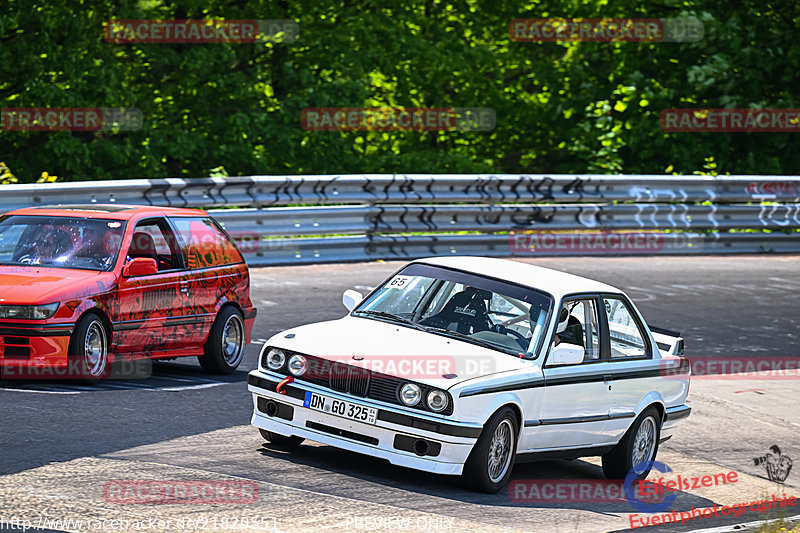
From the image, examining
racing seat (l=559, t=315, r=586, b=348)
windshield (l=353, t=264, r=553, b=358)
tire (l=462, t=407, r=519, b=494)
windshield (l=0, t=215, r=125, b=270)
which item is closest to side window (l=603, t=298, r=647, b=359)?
racing seat (l=559, t=315, r=586, b=348)

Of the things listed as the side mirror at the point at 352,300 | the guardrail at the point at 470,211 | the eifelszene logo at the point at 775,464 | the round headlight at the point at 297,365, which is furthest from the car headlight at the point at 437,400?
the guardrail at the point at 470,211

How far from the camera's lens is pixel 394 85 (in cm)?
2605

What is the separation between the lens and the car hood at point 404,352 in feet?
26.2

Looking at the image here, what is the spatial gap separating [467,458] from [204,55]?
15920 millimetres

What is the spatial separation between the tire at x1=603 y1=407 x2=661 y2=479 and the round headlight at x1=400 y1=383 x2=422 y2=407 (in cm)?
199

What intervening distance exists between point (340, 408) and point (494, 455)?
1.01 meters

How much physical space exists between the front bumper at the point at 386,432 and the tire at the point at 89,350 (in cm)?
228

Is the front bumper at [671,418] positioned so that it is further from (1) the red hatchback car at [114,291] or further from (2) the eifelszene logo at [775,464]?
(1) the red hatchback car at [114,291]

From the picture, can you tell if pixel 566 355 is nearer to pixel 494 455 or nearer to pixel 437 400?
pixel 494 455

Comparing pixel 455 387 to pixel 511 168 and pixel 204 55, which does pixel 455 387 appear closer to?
pixel 204 55

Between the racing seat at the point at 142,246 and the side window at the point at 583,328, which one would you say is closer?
the side window at the point at 583,328

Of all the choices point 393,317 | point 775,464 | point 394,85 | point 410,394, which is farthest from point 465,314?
Answer: point 394,85

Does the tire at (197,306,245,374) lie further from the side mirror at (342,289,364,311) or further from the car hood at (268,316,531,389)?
the car hood at (268,316,531,389)

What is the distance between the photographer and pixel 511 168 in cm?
2877
